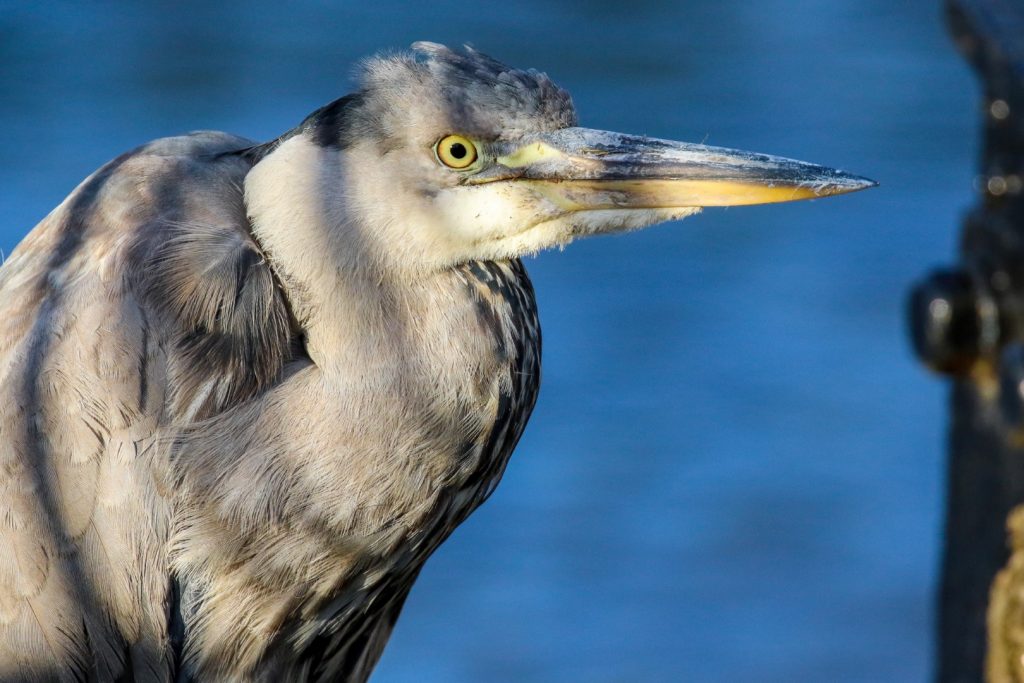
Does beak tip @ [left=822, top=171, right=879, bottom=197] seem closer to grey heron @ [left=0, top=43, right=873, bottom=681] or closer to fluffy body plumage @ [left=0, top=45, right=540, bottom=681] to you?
grey heron @ [left=0, top=43, right=873, bottom=681]

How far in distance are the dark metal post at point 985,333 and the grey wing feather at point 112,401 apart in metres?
1.23

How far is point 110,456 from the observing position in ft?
9.10

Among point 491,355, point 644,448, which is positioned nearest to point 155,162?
point 491,355

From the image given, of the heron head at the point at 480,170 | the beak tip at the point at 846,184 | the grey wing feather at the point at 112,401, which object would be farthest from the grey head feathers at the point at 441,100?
the beak tip at the point at 846,184

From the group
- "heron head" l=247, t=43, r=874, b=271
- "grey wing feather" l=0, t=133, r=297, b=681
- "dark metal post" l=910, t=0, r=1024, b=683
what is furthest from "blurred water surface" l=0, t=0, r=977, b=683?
"heron head" l=247, t=43, r=874, b=271

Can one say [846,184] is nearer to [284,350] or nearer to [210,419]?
[284,350]

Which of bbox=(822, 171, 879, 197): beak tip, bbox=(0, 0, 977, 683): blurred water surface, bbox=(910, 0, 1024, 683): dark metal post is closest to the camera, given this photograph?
bbox=(910, 0, 1024, 683): dark metal post

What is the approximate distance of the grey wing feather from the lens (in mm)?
2779

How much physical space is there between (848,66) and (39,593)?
840 cm

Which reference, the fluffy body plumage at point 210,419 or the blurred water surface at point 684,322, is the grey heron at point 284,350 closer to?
the fluffy body plumage at point 210,419

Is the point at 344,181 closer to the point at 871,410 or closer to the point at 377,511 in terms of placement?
the point at 377,511

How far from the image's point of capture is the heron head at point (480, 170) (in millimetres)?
2789

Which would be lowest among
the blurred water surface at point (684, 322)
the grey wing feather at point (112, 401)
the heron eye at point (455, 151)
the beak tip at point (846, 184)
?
the grey wing feather at point (112, 401)

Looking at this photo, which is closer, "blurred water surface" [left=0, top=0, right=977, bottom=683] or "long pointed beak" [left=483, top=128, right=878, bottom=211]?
"long pointed beak" [left=483, top=128, right=878, bottom=211]
